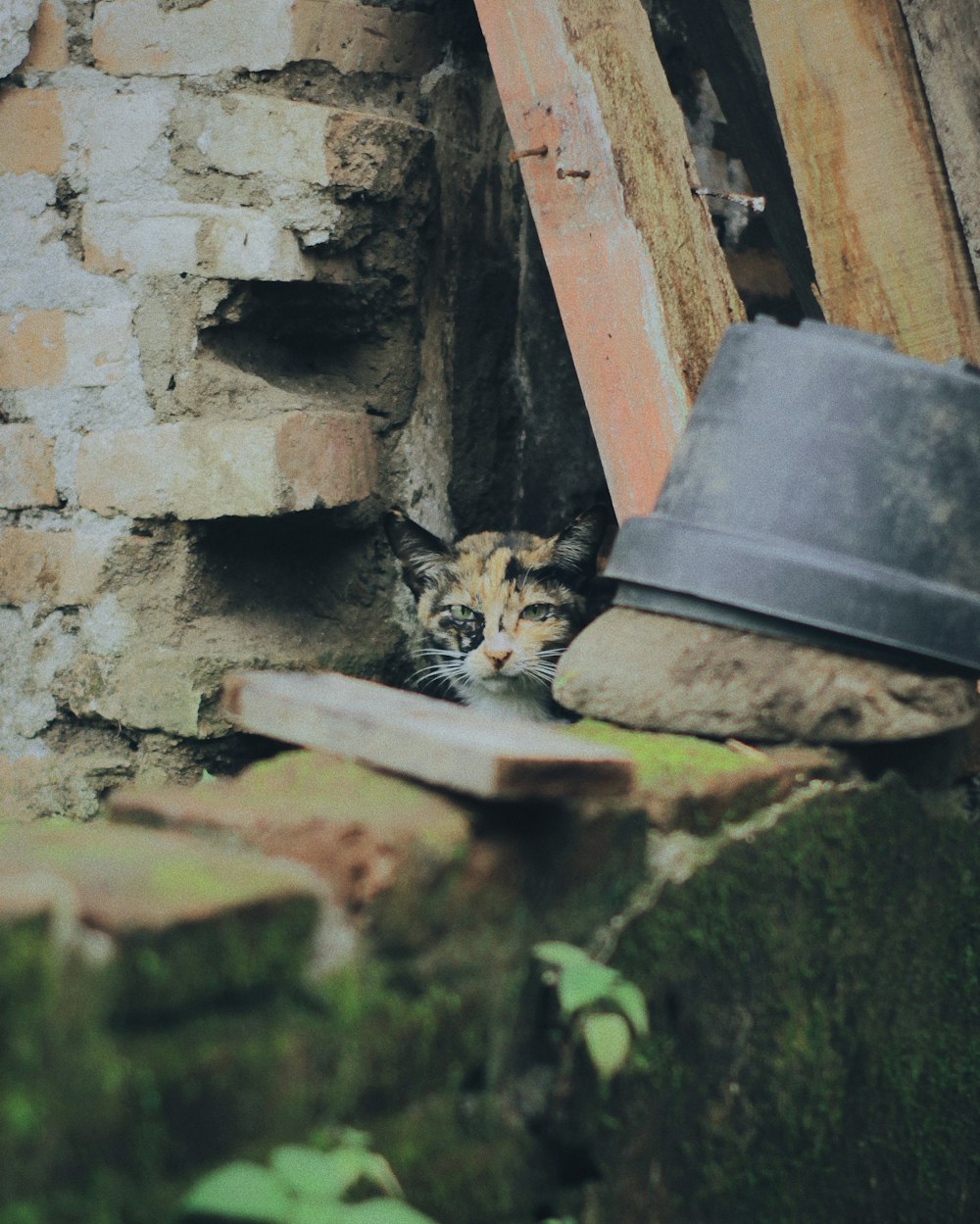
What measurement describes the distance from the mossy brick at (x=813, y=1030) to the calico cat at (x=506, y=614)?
4.33ft

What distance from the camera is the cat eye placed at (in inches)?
126

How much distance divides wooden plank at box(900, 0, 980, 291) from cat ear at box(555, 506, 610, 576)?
3.55ft

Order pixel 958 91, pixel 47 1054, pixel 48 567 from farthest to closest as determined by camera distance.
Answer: pixel 48 567, pixel 958 91, pixel 47 1054

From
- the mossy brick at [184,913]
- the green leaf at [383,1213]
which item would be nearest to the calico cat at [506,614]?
the mossy brick at [184,913]

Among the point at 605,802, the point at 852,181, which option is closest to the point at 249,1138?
the point at 605,802

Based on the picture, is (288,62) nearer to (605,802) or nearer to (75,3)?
(75,3)

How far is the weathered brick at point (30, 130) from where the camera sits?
256cm

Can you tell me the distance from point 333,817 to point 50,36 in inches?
78.1

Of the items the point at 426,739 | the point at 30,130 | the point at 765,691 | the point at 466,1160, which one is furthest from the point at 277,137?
the point at 466,1160

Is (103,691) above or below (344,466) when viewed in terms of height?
below

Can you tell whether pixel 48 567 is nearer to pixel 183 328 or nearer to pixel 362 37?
pixel 183 328

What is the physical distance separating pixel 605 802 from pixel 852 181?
4.34ft

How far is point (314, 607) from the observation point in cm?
278

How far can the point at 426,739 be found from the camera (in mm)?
1340
